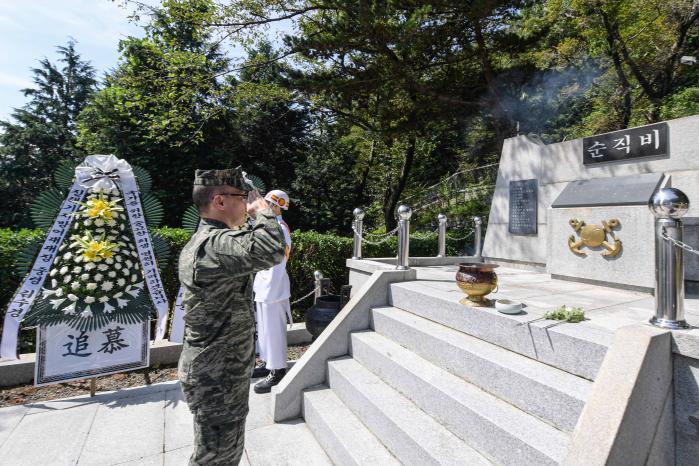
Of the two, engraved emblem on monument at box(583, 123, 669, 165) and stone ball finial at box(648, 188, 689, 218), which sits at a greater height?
engraved emblem on monument at box(583, 123, 669, 165)

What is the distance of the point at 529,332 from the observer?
292 centimetres

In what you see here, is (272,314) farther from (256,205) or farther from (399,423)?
(256,205)

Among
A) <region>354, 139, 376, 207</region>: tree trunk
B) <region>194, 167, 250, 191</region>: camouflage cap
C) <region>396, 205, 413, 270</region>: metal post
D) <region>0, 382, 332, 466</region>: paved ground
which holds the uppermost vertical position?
<region>354, 139, 376, 207</region>: tree trunk

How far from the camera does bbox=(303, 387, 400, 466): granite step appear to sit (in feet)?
9.42

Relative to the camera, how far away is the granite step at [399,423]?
252 centimetres

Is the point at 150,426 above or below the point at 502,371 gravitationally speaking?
below

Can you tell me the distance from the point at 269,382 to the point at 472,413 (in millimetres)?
2760

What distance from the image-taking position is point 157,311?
16.3ft

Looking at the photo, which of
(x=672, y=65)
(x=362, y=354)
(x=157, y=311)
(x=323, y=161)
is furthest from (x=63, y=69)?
(x=672, y=65)

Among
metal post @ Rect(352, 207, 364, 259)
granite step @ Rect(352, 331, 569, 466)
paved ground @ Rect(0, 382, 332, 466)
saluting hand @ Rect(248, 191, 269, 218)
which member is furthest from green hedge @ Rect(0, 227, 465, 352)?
granite step @ Rect(352, 331, 569, 466)

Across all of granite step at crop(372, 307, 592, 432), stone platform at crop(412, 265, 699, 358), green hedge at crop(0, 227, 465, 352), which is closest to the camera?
granite step at crop(372, 307, 592, 432)

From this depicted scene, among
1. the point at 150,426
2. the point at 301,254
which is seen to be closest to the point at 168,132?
the point at 301,254

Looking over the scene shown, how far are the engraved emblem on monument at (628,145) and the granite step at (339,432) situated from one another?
586 cm

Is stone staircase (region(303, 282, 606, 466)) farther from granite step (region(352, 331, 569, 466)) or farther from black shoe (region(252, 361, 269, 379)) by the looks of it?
black shoe (region(252, 361, 269, 379))
